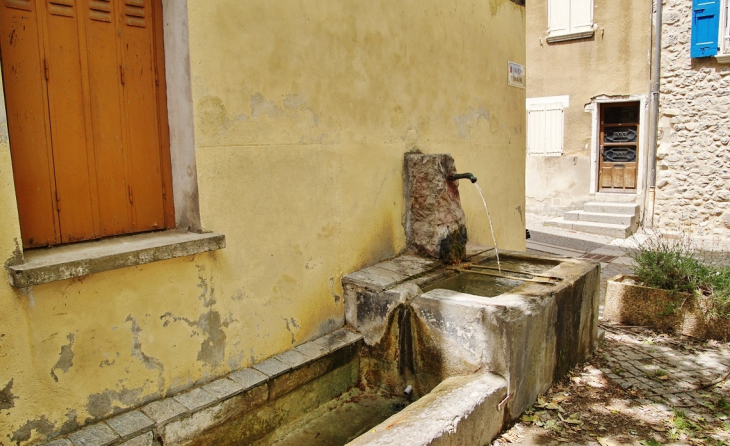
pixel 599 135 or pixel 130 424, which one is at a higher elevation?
pixel 599 135

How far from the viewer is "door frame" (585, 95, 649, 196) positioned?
10.5 metres

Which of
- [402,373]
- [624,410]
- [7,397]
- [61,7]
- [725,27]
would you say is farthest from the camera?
[725,27]

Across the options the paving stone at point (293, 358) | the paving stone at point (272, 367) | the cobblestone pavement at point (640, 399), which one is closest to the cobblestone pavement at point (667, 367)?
the cobblestone pavement at point (640, 399)

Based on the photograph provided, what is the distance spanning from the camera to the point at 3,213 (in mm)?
2254

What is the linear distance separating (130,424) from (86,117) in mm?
1539

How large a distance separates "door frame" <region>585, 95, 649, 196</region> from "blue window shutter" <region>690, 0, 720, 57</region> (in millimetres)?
1217

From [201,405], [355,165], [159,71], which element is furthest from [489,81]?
[201,405]

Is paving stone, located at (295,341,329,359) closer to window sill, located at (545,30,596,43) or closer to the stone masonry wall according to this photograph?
the stone masonry wall

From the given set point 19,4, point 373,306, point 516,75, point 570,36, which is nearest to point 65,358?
point 19,4

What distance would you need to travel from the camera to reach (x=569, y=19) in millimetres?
11078

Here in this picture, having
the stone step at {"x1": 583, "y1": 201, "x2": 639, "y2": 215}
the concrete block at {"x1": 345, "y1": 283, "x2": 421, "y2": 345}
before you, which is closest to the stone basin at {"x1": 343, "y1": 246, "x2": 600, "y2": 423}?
the concrete block at {"x1": 345, "y1": 283, "x2": 421, "y2": 345}

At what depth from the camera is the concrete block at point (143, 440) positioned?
99.8 inches

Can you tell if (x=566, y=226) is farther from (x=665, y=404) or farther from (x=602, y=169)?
(x=665, y=404)

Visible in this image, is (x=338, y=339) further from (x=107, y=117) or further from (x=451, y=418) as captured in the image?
(x=107, y=117)
